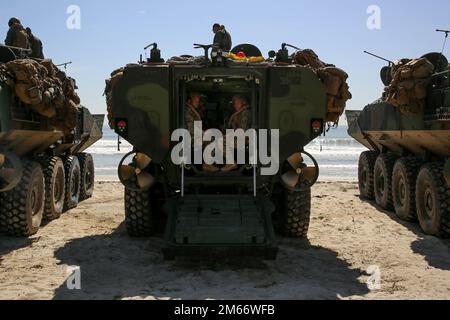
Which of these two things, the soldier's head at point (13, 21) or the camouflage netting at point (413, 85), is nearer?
the camouflage netting at point (413, 85)

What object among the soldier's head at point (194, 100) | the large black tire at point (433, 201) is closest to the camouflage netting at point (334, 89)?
the soldier's head at point (194, 100)

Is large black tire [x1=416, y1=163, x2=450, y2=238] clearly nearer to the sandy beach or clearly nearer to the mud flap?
the sandy beach

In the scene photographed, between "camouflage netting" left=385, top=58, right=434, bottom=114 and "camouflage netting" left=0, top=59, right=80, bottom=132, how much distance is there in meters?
4.97

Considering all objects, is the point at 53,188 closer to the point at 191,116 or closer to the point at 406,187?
the point at 191,116

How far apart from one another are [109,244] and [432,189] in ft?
14.8

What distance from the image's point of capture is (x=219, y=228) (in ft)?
20.0

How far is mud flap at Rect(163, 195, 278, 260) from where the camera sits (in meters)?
5.95

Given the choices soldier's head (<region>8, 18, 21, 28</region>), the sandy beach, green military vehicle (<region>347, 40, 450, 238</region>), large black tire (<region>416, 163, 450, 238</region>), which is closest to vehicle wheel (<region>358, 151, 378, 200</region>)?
green military vehicle (<region>347, 40, 450, 238</region>)

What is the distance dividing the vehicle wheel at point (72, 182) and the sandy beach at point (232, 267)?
1.56 meters

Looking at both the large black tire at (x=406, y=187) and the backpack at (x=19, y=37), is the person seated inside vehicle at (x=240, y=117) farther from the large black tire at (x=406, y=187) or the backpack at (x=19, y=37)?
the backpack at (x=19, y=37)

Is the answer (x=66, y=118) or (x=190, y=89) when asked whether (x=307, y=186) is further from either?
(x=66, y=118)

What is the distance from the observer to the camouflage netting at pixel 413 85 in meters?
8.42

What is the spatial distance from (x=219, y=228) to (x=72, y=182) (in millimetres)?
6099
